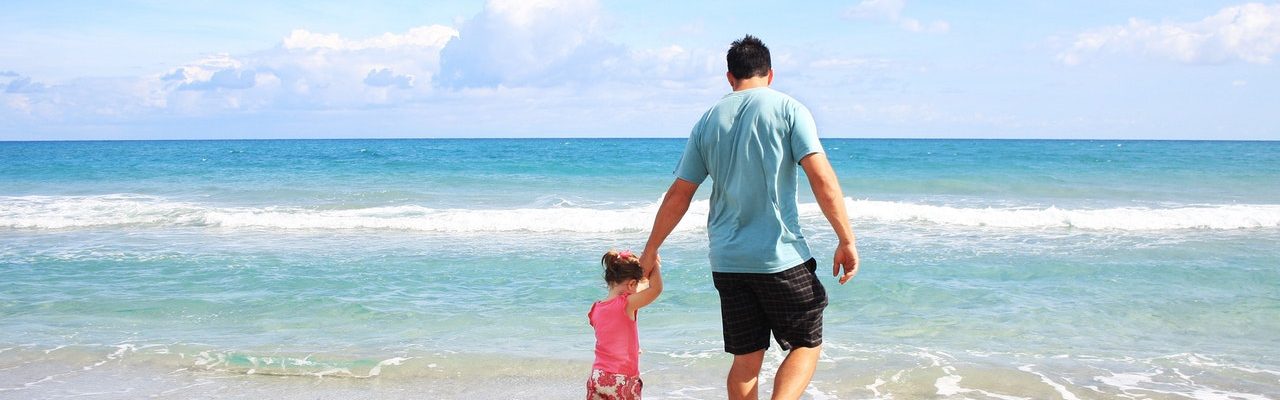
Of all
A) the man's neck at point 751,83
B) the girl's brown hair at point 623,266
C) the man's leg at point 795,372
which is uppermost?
the man's neck at point 751,83

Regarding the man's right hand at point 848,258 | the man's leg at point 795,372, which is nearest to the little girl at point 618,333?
the man's leg at point 795,372

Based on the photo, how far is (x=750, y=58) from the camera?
3.41 meters

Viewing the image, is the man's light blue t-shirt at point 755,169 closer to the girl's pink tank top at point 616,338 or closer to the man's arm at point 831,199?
the man's arm at point 831,199

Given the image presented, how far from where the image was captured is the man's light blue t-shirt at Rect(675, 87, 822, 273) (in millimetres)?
3262

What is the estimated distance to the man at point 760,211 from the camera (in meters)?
3.26

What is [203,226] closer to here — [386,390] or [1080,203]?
[386,390]

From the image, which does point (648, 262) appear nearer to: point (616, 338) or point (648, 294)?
point (648, 294)

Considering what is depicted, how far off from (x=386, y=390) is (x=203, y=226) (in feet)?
35.2

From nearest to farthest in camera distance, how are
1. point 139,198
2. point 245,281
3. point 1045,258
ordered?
point 245,281, point 1045,258, point 139,198

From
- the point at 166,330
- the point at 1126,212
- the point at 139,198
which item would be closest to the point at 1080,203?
the point at 1126,212

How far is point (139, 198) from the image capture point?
66.9 feet

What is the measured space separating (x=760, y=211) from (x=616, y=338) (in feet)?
2.70

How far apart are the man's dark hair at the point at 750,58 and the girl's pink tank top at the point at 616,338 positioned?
3.26 ft

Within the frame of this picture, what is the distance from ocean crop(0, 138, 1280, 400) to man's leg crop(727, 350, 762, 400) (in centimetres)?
146
